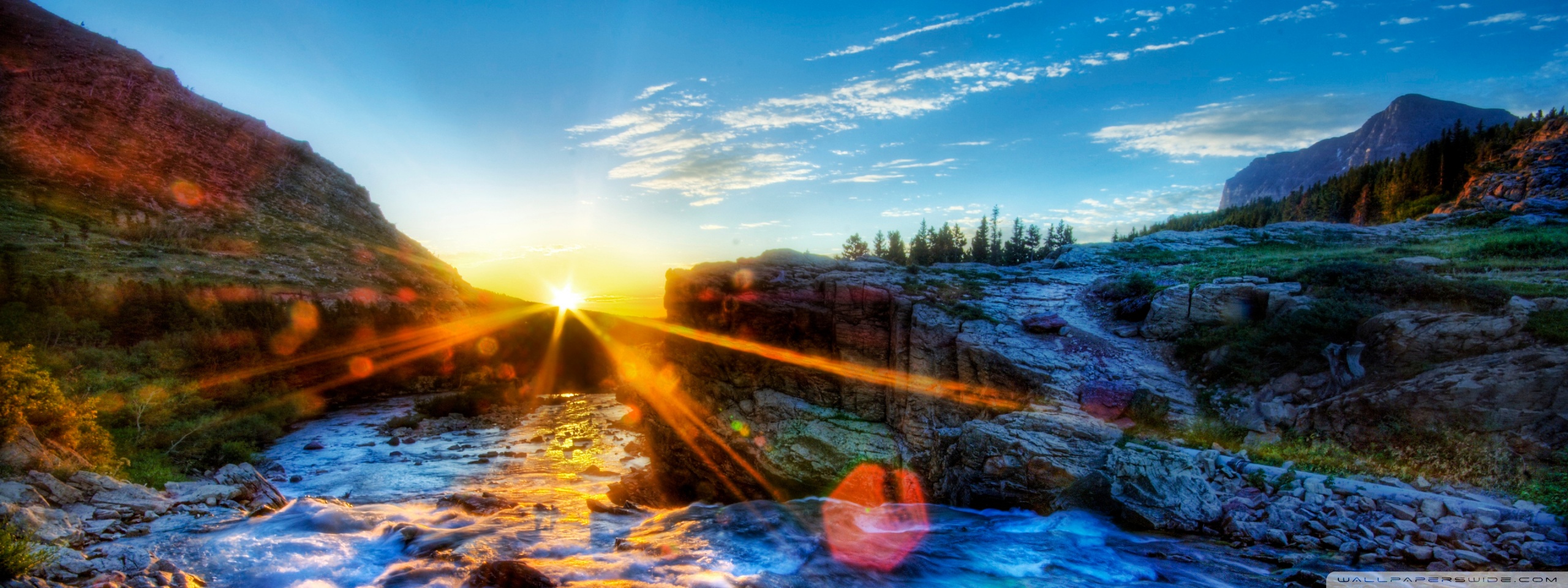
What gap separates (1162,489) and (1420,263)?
15.4 metres

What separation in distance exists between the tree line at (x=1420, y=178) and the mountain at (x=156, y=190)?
70.3 m

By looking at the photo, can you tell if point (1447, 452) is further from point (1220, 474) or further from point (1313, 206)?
point (1313, 206)

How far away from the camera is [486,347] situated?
68125mm

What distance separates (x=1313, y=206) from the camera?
61.8 metres

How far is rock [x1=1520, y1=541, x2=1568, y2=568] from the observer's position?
7160 millimetres

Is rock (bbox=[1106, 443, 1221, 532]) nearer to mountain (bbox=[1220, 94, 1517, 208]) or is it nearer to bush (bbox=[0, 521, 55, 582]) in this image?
bush (bbox=[0, 521, 55, 582])

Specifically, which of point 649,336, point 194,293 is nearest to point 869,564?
point 649,336

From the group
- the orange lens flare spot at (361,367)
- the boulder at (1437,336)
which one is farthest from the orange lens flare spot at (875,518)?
the orange lens flare spot at (361,367)

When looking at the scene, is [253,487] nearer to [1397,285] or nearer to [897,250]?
[1397,285]

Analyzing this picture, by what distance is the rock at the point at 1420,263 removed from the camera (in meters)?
16.9

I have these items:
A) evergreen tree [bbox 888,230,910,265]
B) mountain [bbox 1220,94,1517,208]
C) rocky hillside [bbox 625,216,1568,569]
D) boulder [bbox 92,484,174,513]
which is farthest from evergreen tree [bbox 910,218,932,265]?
mountain [bbox 1220,94,1517,208]

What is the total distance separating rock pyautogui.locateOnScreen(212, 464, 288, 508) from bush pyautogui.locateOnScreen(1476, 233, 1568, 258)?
39.0 metres

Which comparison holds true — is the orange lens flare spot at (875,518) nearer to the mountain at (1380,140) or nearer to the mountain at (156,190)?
the mountain at (156,190)

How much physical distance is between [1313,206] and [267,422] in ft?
314
